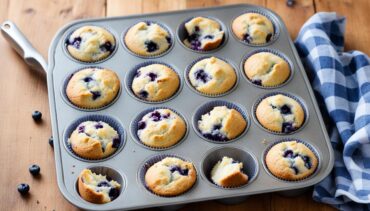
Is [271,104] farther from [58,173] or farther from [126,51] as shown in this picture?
[58,173]

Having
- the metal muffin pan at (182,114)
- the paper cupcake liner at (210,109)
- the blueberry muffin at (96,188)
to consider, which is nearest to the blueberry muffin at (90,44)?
the metal muffin pan at (182,114)

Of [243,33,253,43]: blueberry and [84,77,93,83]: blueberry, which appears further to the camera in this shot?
[243,33,253,43]: blueberry

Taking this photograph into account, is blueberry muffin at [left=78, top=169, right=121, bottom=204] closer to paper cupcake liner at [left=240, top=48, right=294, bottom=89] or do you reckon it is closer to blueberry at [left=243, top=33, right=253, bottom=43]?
paper cupcake liner at [left=240, top=48, right=294, bottom=89]

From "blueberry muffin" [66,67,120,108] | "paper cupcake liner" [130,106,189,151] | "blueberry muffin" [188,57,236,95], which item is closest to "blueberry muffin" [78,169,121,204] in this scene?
"paper cupcake liner" [130,106,189,151]

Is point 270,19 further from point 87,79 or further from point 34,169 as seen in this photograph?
point 34,169

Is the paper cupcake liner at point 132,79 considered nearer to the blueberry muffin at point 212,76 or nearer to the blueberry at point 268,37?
the blueberry muffin at point 212,76

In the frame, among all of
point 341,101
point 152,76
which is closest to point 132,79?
point 152,76

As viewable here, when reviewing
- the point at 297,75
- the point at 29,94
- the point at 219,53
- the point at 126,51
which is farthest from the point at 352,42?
the point at 29,94
